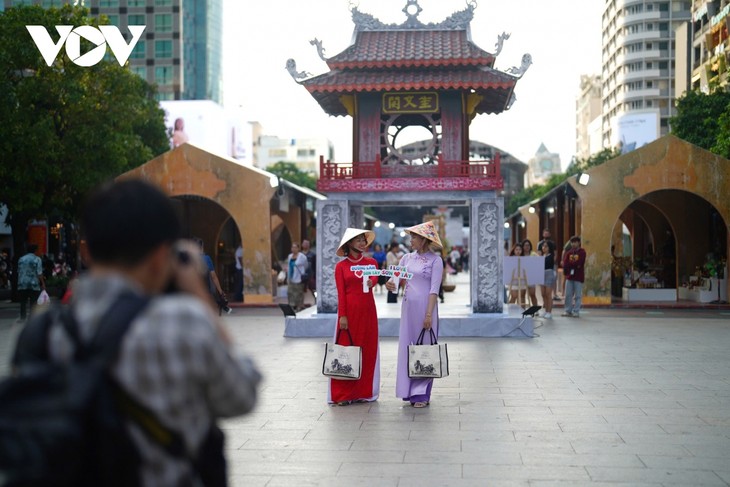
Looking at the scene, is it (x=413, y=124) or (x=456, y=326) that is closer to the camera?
(x=456, y=326)

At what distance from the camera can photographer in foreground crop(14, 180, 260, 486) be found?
245 centimetres

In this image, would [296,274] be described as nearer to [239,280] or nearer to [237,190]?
[237,190]

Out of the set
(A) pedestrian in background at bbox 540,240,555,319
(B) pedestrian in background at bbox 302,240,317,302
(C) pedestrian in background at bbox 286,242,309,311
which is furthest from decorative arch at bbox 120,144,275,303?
(A) pedestrian in background at bbox 540,240,555,319

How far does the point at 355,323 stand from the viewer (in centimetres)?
905

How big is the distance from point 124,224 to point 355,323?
658 cm

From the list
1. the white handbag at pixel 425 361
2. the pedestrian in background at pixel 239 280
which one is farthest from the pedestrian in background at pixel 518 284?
the white handbag at pixel 425 361

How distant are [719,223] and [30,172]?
18.5m

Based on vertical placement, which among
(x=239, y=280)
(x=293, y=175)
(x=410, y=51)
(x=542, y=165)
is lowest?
(x=239, y=280)

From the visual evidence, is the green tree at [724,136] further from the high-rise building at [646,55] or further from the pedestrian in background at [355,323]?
the high-rise building at [646,55]

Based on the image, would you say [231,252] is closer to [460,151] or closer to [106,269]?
[460,151]

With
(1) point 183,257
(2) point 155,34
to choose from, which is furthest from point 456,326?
(2) point 155,34

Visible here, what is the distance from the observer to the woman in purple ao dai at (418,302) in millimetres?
8867

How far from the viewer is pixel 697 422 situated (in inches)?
312

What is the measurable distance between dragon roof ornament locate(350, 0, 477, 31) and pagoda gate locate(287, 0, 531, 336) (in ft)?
0.07
